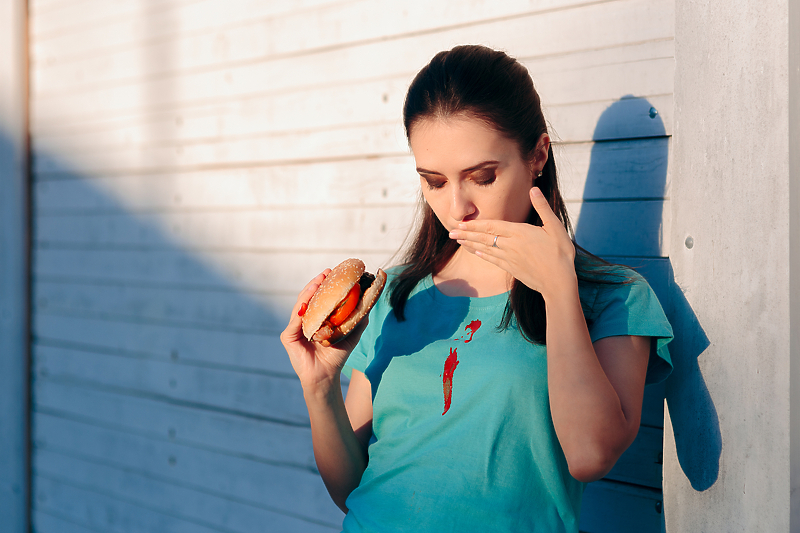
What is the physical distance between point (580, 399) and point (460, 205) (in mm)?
464

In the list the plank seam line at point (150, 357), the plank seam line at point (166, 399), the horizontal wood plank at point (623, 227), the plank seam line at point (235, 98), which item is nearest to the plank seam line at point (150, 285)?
the plank seam line at point (150, 357)

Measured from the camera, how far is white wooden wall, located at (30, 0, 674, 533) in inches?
64.3

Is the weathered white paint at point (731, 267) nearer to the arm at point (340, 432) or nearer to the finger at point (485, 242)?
the finger at point (485, 242)

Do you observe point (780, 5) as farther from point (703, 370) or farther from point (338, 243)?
point (338, 243)

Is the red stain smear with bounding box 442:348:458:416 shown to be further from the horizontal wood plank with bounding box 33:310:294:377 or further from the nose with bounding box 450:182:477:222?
the horizontal wood plank with bounding box 33:310:294:377

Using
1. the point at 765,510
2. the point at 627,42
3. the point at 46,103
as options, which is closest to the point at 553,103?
the point at 627,42

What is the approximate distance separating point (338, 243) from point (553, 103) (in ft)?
3.10

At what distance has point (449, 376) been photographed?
1269 millimetres

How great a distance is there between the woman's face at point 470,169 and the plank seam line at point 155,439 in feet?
4.68

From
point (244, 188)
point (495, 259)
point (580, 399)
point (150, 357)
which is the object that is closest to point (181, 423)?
point (150, 357)

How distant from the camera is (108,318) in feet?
9.78

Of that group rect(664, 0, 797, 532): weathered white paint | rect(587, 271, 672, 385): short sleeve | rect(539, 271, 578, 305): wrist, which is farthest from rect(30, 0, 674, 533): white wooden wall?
rect(539, 271, 578, 305): wrist

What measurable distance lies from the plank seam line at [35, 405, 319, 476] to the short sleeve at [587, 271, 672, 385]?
4.71 ft

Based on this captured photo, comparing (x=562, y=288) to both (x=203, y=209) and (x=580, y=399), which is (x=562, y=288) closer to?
(x=580, y=399)
